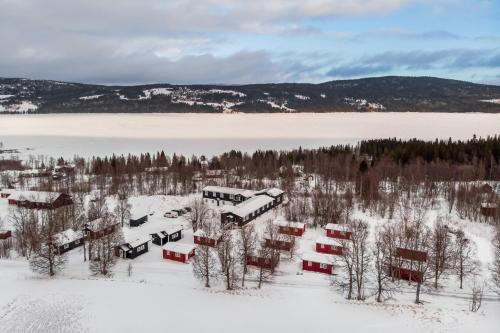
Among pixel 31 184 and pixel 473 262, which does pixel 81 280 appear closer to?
pixel 473 262

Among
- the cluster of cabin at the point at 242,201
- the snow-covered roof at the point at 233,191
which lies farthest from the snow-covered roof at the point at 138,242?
the snow-covered roof at the point at 233,191

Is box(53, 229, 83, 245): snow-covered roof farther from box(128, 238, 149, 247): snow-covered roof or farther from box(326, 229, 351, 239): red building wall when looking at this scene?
box(326, 229, 351, 239): red building wall

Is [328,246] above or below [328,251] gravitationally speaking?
above

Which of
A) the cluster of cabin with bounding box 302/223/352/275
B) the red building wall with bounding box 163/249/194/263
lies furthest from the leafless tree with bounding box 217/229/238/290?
the cluster of cabin with bounding box 302/223/352/275

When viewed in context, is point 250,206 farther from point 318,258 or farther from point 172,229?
point 318,258

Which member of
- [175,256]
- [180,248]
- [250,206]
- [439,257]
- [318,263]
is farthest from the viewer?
[250,206]

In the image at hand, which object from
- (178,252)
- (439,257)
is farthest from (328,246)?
(178,252)
